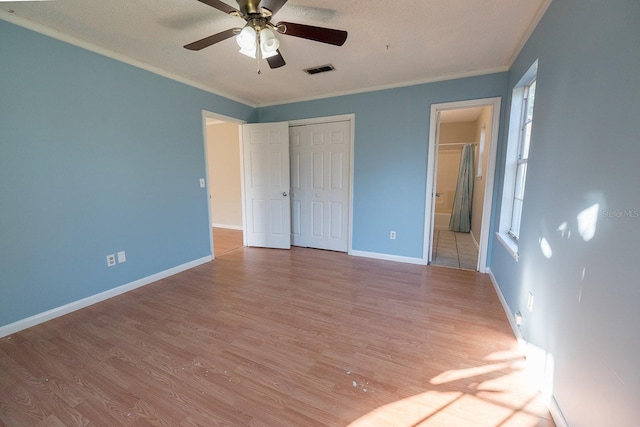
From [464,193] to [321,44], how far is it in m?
4.55

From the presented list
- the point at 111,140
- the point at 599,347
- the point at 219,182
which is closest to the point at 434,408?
the point at 599,347

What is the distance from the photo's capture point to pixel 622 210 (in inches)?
34.9

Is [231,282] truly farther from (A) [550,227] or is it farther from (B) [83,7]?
(A) [550,227]

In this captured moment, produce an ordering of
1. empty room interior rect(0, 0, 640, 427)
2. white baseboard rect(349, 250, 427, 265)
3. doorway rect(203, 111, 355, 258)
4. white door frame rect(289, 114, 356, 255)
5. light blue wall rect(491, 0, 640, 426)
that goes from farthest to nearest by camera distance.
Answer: doorway rect(203, 111, 355, 258) < white door frame rect(289, 114, 356, 255) < white baseboard rect(349, 250, 427, 265) < empty room interior rect(0, 0, 640, 427) < light blue wall rect(491, 0, 640, 426)

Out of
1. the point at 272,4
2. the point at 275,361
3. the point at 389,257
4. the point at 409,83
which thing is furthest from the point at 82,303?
the point at 409,83

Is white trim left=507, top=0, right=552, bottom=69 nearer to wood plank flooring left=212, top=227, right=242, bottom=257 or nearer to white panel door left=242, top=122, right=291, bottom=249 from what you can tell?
white panel door left=242, top=122, right=291, bottom=249

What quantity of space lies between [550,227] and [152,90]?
12.4 feet

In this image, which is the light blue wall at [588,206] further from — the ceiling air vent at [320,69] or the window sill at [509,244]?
the ceiling air vent at [320,69]

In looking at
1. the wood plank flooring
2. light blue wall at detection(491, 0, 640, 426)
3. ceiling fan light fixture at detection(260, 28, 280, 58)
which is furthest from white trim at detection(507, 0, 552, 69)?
the wood plank flooring

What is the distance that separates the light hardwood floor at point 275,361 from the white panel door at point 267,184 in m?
1.62

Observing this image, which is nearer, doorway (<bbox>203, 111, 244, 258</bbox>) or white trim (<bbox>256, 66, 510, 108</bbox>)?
white trim (<bbox>256, 66, 510, 108</bbox>)

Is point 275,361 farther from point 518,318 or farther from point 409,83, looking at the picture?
point 409,83

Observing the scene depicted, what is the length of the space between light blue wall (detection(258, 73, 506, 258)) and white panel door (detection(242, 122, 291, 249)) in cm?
81

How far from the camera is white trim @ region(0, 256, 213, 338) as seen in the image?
199 cm
